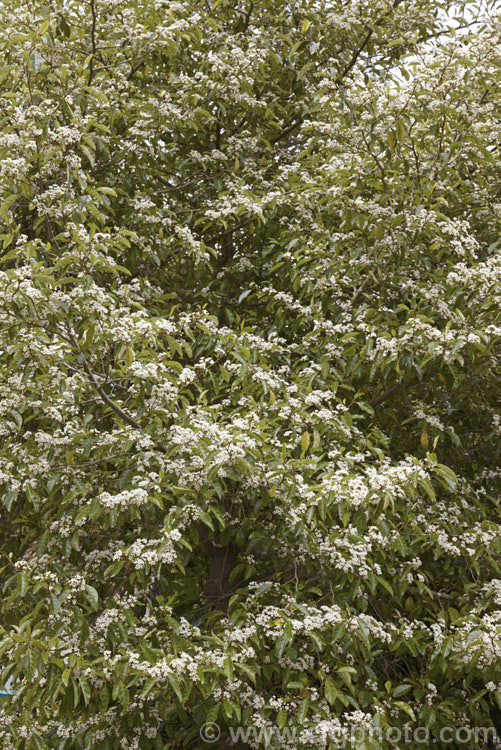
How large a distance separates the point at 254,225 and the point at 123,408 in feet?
6.23

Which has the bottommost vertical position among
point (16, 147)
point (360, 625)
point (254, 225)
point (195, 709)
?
point (195, 709)

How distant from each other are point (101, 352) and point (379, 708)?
2.05 metres

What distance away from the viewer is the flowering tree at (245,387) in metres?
2.81

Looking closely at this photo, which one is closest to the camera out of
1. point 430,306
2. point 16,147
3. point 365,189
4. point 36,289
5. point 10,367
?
point 36,289

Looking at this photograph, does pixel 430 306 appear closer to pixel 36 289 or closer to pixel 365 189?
pixel 365 189

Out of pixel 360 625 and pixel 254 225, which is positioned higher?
pixel 254 225

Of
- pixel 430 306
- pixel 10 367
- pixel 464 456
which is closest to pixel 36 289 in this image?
pixel 10 367

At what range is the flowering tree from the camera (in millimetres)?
2814

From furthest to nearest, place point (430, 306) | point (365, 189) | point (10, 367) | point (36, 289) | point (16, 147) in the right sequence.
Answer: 1. point (365, 189)
2. point (430, 306)
3. point (16, 147)
4. point (10, 367)
5. point (36, 289)

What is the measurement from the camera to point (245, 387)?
3381 mm

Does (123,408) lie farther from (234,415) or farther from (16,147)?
(16,147)

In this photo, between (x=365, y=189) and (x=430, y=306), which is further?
(x=365, y=189)

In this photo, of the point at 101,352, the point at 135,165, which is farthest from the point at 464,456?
the point at 135,165

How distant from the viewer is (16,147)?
121 inches
